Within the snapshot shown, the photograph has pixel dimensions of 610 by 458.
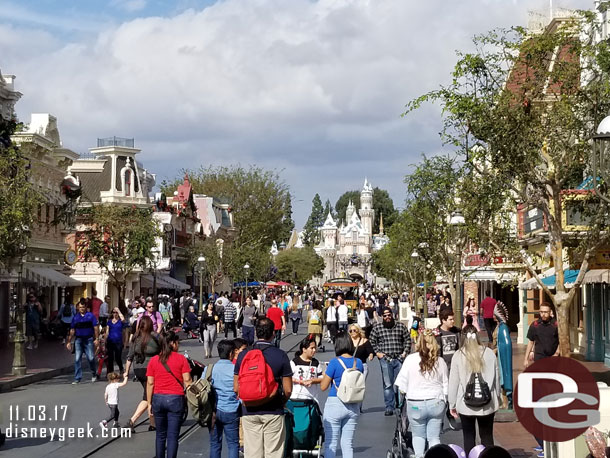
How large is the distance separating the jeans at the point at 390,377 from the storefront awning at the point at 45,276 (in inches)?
1005

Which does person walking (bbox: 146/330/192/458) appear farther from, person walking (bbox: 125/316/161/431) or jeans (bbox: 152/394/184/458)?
person walking (bbox: 125/316/161/431)

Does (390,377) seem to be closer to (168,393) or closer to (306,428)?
(306,428)

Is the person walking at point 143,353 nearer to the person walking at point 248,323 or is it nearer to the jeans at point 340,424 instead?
the jeans at point 340,424

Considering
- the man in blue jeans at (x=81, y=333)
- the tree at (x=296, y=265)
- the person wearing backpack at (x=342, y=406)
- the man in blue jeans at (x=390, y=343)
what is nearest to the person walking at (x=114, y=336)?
the man in blue jeans at (x=81, y=333)

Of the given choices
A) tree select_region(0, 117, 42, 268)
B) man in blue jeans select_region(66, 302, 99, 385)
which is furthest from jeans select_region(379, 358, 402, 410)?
tree select_region(0, 117, 42, 268)

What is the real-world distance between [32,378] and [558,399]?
15847 mm

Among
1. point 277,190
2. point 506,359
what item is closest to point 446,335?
point 506,359

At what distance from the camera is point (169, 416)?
1066 centimetres

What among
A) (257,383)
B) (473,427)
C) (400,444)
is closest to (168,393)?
(257,383)

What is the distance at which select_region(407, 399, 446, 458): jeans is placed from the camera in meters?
10.1

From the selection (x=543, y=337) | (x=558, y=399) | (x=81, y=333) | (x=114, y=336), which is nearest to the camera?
(x=558, y=399)

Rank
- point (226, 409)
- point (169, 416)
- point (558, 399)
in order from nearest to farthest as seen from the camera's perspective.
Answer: point (558, 399) → point (226, 409) → point (169, 416)

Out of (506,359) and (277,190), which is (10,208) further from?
(277,190)

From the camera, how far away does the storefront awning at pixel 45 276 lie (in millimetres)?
39188
